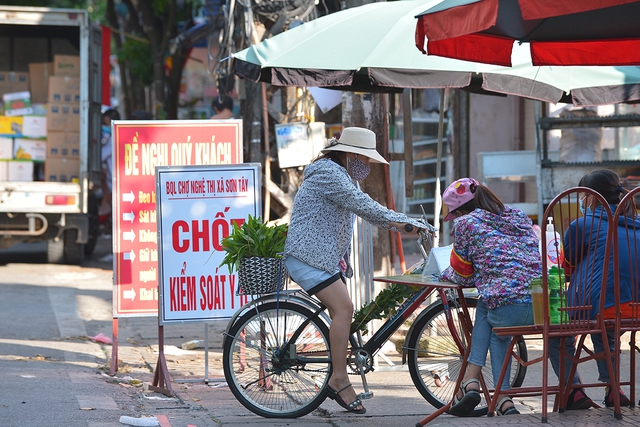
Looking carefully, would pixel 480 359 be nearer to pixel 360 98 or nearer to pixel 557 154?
pixel 360 98

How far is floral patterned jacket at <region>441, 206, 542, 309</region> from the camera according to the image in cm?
497

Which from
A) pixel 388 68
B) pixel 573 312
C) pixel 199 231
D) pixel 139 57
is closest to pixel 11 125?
pixel 139 57

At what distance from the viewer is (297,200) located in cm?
554

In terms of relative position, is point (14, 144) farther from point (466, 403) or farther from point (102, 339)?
point (466, 403)

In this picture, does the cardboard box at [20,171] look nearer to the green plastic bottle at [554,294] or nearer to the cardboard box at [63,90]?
the cardboard box at [63,90]

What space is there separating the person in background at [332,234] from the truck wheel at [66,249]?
29.2 ft

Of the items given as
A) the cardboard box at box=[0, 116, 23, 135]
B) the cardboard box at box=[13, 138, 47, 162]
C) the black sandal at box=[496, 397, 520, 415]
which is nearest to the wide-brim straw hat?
the black sandal at box=[496, 397, 520, 415]

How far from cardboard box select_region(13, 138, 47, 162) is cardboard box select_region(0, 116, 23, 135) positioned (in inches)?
6.7

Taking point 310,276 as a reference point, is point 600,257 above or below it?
above

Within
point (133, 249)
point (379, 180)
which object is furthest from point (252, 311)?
point (379, 180)

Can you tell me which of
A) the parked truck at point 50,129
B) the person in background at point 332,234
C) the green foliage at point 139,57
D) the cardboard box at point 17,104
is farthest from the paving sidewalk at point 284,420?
the green foliage at point 139,57

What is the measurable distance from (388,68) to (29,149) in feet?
27.5

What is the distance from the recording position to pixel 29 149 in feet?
44.8

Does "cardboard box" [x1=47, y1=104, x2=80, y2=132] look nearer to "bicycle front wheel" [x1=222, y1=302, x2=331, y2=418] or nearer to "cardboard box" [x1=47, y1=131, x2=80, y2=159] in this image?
"cardboard box" [x1=47, y1=131, x2=80, y2=159]
